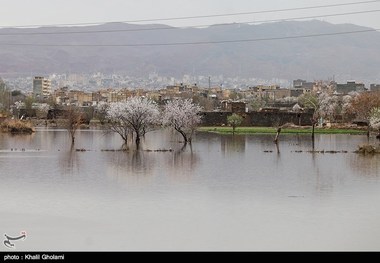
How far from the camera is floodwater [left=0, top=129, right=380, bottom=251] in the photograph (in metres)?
14.0

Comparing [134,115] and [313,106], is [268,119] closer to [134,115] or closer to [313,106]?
[313,106]

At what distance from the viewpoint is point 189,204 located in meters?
18.5

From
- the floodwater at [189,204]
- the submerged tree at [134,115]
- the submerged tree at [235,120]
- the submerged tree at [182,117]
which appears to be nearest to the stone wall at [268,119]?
the submerged tree at [235,120]

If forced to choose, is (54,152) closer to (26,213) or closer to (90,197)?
(90,197)

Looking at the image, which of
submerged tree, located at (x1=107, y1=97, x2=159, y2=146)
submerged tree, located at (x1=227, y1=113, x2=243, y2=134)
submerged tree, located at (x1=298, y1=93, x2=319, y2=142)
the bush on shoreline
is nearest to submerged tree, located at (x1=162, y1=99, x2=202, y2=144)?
submerged tree, located at (x1=107, y1=97, x2=159, y2=146)

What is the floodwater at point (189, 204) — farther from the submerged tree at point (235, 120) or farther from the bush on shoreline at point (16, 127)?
the submerged tree at point (235, 120)

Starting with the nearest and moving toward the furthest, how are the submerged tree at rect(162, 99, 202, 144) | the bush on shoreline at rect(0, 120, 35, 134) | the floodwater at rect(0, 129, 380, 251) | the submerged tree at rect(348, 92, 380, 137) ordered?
the floodwater at rect(0, 129, 380, 251) → the submerged tree at rect(162, 99, 202, 144) → the bush on shoreline at rect(0, 120, 35, 134) → the submerged tree at rect(348, 92, 380, 137)

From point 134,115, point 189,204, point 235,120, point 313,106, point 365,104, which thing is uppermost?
point 365,104

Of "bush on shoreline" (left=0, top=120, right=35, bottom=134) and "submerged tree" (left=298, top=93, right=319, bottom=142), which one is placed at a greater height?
"submerged tree" (left=298, top=93, right=319, bottom=142)

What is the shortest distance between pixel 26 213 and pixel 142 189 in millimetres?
5247

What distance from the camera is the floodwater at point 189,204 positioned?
14.0 metres

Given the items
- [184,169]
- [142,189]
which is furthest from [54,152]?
[142,189]

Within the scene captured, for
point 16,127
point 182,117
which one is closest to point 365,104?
point 182,117

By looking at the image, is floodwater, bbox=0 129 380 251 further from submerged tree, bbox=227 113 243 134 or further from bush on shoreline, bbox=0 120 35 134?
submerged tree, bbox=227 113 243 134
